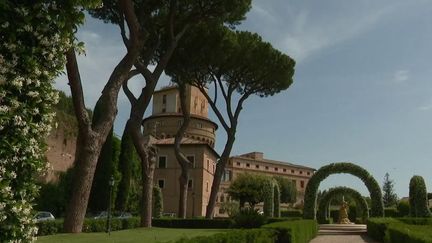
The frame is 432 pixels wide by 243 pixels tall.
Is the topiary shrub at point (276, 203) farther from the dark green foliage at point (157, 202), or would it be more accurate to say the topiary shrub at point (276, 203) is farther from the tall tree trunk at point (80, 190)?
the tall tree trunk at point (80, 190)

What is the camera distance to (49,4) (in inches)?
227

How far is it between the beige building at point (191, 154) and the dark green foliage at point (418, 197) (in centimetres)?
2328

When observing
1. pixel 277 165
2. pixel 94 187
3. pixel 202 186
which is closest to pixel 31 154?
pixel 94 187

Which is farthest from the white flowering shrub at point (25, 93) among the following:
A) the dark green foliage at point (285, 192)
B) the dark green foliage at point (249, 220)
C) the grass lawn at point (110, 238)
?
the dark green foliage at point (285, 192)

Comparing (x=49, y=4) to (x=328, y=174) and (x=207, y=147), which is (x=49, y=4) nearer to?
(x=328, y=174)

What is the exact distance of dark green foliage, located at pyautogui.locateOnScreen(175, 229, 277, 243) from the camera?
776 cm

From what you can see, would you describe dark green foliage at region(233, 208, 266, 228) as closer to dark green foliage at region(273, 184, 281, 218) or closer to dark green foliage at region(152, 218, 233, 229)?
dark green foliage at region(152, 218, 233, 229)

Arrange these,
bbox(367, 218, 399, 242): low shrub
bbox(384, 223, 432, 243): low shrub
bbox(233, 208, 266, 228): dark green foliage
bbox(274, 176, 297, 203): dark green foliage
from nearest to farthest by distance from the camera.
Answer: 1. bbox(384, 223, 432, 243): low shrub
2. bbox(367, 218, 399, 242): low shrub
3. bbox(233, 208, 266, 228): dark green foliage
4. bbox(274, 176, 297, 203): dark green foliage

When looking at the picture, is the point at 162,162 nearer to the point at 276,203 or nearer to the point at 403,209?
the point at 276,203

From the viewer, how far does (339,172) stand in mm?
29203

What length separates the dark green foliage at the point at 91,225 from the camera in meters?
19.0

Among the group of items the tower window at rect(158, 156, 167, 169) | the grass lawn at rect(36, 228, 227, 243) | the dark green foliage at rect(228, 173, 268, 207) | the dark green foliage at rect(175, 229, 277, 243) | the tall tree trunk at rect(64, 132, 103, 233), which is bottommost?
the grass lawn at rect(36, 228, 227, 243)

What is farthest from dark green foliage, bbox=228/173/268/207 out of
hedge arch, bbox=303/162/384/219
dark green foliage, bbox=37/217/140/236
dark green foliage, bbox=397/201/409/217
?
dark green foliage, bbox=37/217/140/236

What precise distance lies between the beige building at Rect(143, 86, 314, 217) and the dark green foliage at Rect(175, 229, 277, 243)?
3377 cm
